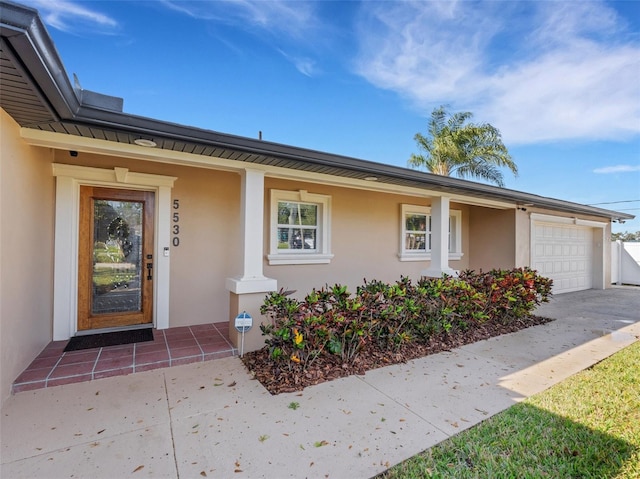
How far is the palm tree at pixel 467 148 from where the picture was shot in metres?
14.0

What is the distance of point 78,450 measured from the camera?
2.44 m

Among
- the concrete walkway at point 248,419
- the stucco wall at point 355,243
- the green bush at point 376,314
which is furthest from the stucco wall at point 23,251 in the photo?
the stucco wall at point 355,243

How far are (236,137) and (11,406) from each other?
362 cm

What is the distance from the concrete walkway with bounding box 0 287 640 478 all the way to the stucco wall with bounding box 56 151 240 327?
168 cm

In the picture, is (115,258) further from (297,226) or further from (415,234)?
(415,234)

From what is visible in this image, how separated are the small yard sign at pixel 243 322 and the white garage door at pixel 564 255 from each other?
9078 mm

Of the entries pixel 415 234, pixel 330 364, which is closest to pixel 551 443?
pixel 330 364

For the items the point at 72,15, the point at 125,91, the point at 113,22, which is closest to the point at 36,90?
the point at 72,15

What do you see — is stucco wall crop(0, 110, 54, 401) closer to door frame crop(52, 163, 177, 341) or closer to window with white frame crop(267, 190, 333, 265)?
door frame crop(52, 163, 177, 341)

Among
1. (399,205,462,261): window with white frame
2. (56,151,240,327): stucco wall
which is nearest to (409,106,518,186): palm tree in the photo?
(399,205,462,261): window with white frame

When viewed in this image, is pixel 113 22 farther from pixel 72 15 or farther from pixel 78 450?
pixel 78 450

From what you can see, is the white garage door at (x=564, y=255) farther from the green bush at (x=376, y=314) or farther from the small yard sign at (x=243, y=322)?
the small yard sign at (x=243, y=322)

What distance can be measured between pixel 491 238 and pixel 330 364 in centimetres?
738

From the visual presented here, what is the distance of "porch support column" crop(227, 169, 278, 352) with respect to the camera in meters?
4.48
